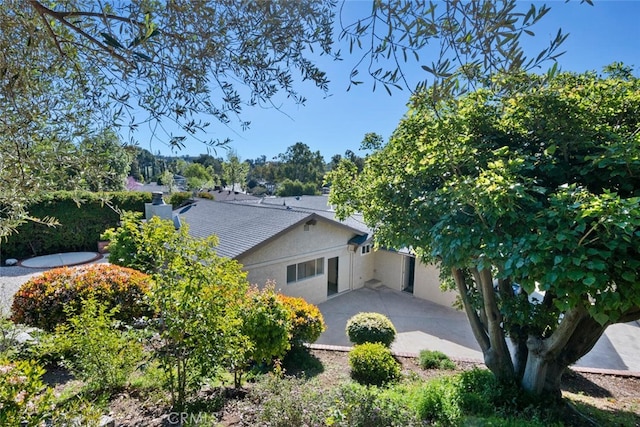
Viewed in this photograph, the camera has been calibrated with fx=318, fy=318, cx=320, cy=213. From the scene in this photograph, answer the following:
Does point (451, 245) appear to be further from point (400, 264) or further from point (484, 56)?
point (400, 264)

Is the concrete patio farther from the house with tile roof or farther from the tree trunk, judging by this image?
the tree trunk

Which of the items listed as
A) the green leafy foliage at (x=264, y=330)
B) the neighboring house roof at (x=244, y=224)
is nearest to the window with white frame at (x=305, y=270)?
the neighboring house roof at (x=244, y=224)

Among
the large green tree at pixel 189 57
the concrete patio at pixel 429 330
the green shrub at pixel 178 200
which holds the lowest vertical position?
the concrete patio at pixel 429 330

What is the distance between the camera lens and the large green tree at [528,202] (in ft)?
10.9

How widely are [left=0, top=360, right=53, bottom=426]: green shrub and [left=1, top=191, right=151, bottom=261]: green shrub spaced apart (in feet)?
46.0

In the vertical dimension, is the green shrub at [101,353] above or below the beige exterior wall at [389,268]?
above

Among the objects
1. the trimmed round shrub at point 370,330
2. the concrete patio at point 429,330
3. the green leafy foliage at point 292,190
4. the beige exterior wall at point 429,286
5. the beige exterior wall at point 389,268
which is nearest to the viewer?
the trimmed round shrub at point 370,330

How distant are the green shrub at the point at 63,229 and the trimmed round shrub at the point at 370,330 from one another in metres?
12.7

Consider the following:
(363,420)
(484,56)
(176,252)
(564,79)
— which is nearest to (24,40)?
(176,252)

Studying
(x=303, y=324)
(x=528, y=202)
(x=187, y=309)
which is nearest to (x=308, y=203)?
(x=303, y=324)

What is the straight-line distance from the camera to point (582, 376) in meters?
8.09

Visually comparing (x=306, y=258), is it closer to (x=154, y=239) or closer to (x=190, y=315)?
(x=190, y=315)

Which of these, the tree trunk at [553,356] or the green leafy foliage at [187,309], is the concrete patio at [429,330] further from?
the green leafy foliage at [187,309]

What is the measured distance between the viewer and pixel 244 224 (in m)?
13.8
